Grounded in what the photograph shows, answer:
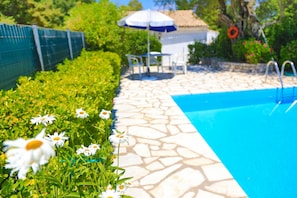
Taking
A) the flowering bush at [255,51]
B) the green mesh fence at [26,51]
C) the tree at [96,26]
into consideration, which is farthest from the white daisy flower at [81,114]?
the flowering bush at [255,51]

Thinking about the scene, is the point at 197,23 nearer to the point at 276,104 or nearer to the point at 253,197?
the point at 276,104

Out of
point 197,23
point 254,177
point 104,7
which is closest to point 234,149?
point 254,177

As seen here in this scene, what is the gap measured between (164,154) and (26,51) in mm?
3107

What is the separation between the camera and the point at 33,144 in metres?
0.89

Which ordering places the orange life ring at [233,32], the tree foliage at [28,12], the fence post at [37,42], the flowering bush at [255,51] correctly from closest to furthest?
the fence post at [37,42] → the flowering bush at [255,51] → the orange life ring at [233,32] → the tree foliage at [28,12]

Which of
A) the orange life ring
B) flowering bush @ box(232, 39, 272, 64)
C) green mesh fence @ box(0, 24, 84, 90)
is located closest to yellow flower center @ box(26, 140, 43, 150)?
green mesh fence @ box(0, 24, 84, 90)

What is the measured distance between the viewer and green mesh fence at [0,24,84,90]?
3527 millimetres

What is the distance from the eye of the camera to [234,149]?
4.64m

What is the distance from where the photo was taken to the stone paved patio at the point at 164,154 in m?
2.89

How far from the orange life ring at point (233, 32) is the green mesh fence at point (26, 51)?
382 inches

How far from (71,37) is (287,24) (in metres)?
10.8

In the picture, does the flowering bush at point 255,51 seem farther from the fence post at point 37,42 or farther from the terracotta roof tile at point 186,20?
the terracotta roof tile at point 186,20

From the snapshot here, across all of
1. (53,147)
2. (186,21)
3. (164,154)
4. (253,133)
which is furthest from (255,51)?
(186,21)

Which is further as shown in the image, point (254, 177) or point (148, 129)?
point (148, 129)
